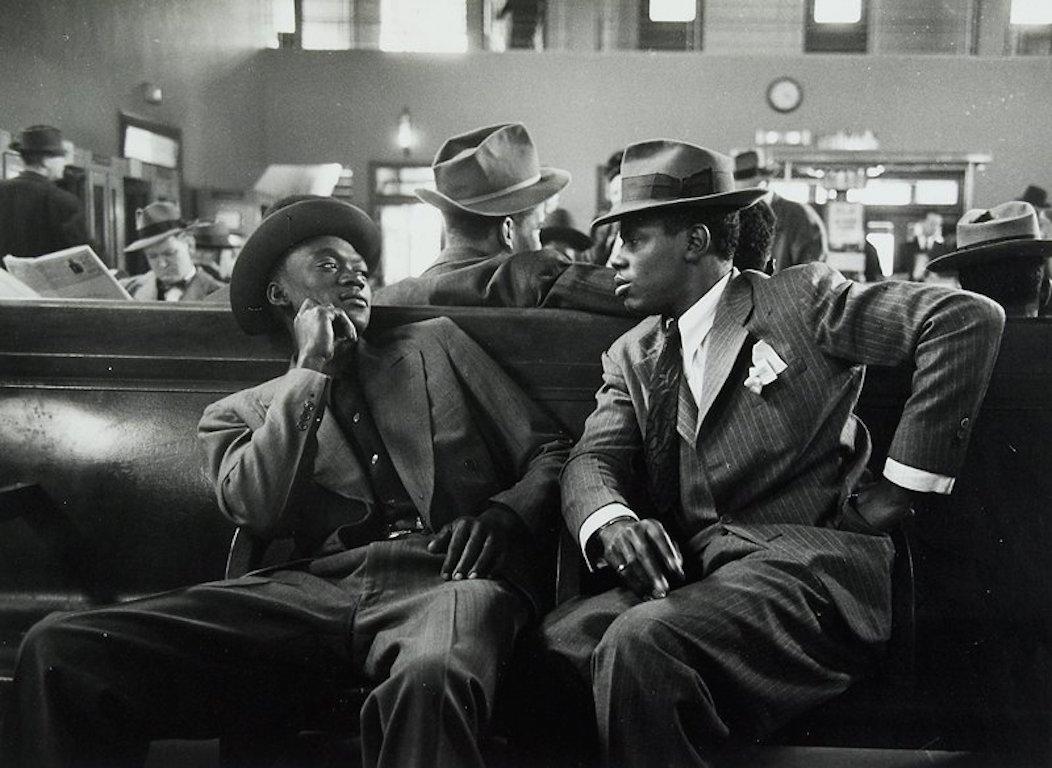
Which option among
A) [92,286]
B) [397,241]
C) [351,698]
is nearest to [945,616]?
[351,698]

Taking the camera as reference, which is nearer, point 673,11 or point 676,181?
point 676,181

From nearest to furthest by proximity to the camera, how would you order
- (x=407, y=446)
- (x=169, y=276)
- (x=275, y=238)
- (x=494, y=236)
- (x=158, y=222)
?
(x=407, y=446), (x=275, y=238), (x=494, y=236), (x=169, y=276), (x=158, y=222)

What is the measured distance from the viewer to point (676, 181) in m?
2.24

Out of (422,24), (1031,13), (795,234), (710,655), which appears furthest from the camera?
(422,24)

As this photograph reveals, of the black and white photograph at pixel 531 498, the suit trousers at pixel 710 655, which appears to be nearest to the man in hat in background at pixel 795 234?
the black and white photograph at pixel 531 498

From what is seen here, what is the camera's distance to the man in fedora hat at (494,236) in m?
2.69

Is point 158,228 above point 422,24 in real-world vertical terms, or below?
below

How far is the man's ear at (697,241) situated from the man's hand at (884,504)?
0.60 m

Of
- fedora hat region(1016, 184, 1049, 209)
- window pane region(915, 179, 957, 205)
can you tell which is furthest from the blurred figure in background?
window pane region(915, 179, 957, 205)

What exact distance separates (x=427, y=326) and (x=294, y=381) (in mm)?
409

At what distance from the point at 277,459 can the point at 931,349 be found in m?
1.28

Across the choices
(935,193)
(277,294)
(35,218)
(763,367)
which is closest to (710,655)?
(763,367)

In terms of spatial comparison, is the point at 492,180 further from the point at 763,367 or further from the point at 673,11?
the point at 673,11

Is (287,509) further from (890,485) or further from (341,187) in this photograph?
(341,187)
